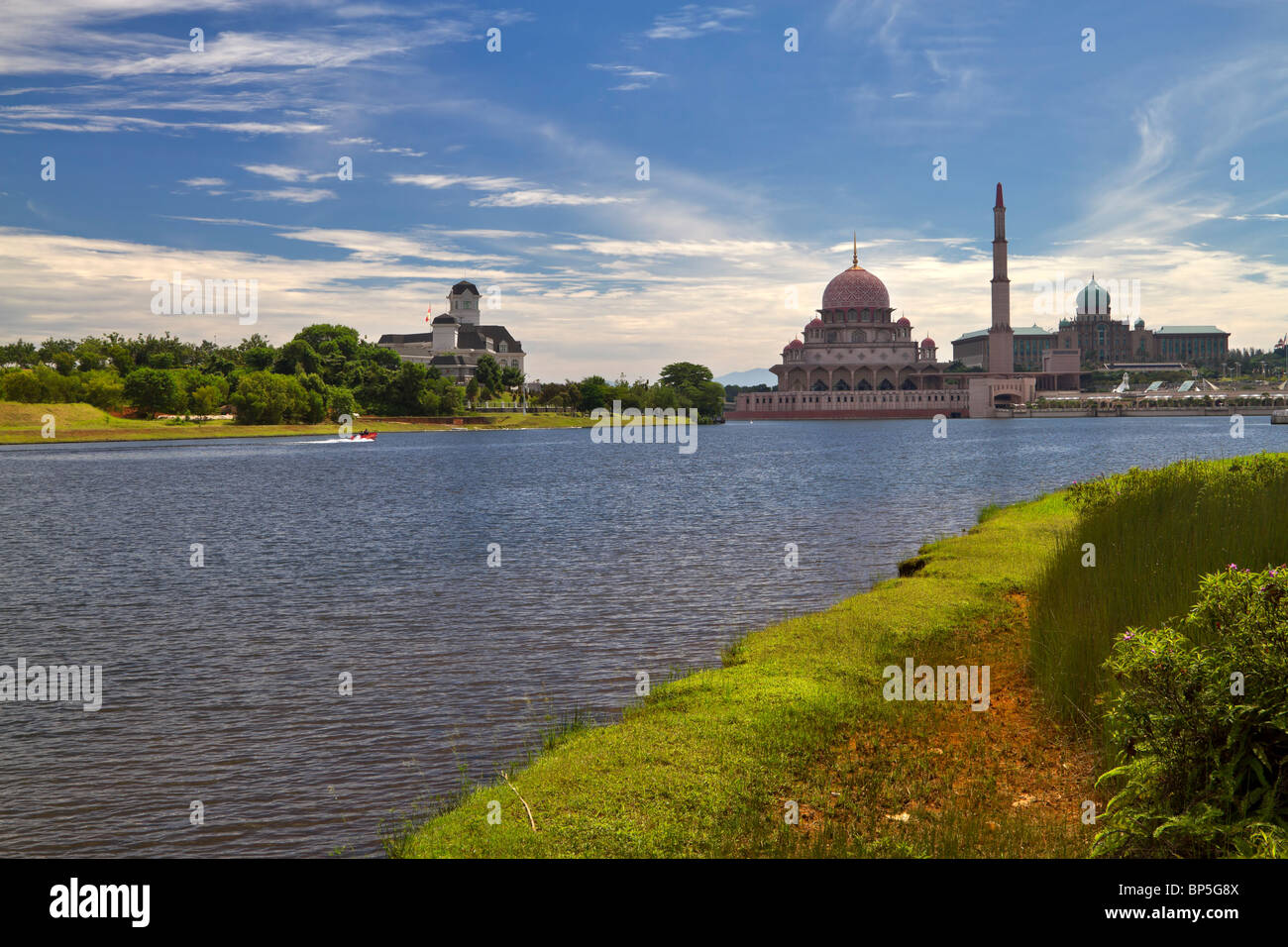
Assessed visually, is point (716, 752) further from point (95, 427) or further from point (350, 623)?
point (95, 427)

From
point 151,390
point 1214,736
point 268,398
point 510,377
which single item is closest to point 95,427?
point 151,390

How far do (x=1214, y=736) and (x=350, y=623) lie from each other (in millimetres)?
17415

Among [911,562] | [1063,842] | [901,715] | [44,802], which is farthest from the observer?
[911,562]

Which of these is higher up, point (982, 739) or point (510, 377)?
point (510, 377)

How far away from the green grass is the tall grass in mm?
1795

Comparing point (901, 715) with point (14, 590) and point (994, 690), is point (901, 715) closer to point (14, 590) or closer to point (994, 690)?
A: point (994, 690)

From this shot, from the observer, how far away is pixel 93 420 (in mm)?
138250

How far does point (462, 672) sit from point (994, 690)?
8536 mm

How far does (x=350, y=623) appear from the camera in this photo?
20953mm

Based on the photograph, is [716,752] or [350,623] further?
[350,623]

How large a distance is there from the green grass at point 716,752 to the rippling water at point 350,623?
5.08 ft
